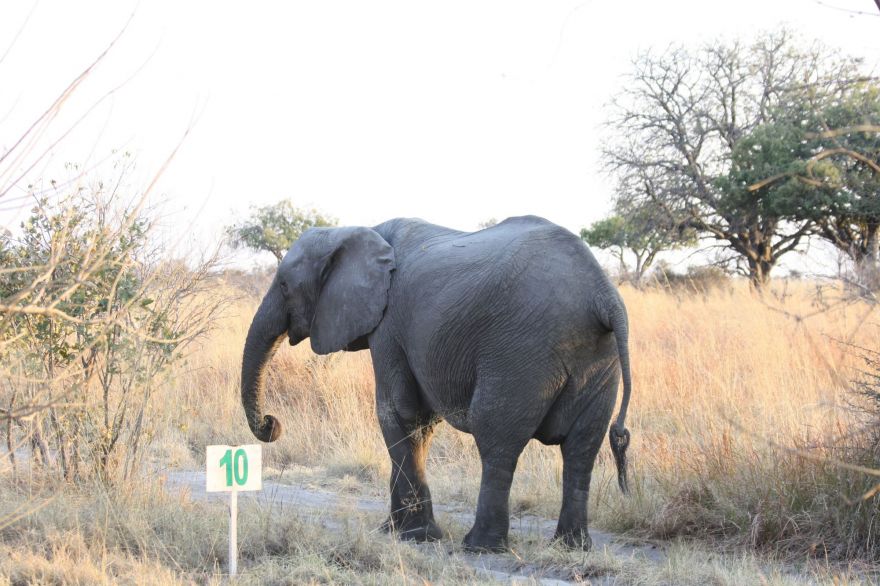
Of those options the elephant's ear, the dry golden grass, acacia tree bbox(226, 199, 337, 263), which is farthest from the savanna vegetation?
acacia tree bbox(226, 199, 337, 263)

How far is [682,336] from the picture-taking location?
10.8 m

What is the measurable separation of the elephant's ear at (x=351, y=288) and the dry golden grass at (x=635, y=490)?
1.10 metres

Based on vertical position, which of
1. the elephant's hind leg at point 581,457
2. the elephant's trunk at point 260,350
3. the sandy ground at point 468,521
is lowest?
the sandy ground at point 468,521

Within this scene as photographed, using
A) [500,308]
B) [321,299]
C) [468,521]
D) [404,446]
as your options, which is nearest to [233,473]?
[404,446]

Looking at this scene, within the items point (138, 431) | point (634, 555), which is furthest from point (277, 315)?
point (634, 555)

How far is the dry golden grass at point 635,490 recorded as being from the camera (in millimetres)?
4473

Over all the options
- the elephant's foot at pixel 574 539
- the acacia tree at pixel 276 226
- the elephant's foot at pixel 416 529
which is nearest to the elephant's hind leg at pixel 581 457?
the elephant's foot at pixel 574 539

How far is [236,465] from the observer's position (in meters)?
4.38

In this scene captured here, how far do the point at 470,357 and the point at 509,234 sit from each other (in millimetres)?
705

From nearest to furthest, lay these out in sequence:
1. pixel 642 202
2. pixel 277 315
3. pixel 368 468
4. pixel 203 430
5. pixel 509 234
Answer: pixel 509 234, pixel 277 315, pixel 368 468, pixel 203 430, pixel 642 202

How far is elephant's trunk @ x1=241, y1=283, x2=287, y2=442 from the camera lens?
602 centimetres

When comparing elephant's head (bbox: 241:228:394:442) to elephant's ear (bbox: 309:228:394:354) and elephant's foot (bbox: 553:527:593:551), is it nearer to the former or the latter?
elephant's ear (bbox: 309:228:394:354)

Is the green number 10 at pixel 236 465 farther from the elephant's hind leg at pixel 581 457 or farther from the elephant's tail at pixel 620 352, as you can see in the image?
the elephant's tail at pixel 620 352

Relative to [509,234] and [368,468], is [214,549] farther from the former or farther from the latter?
[368,468]
